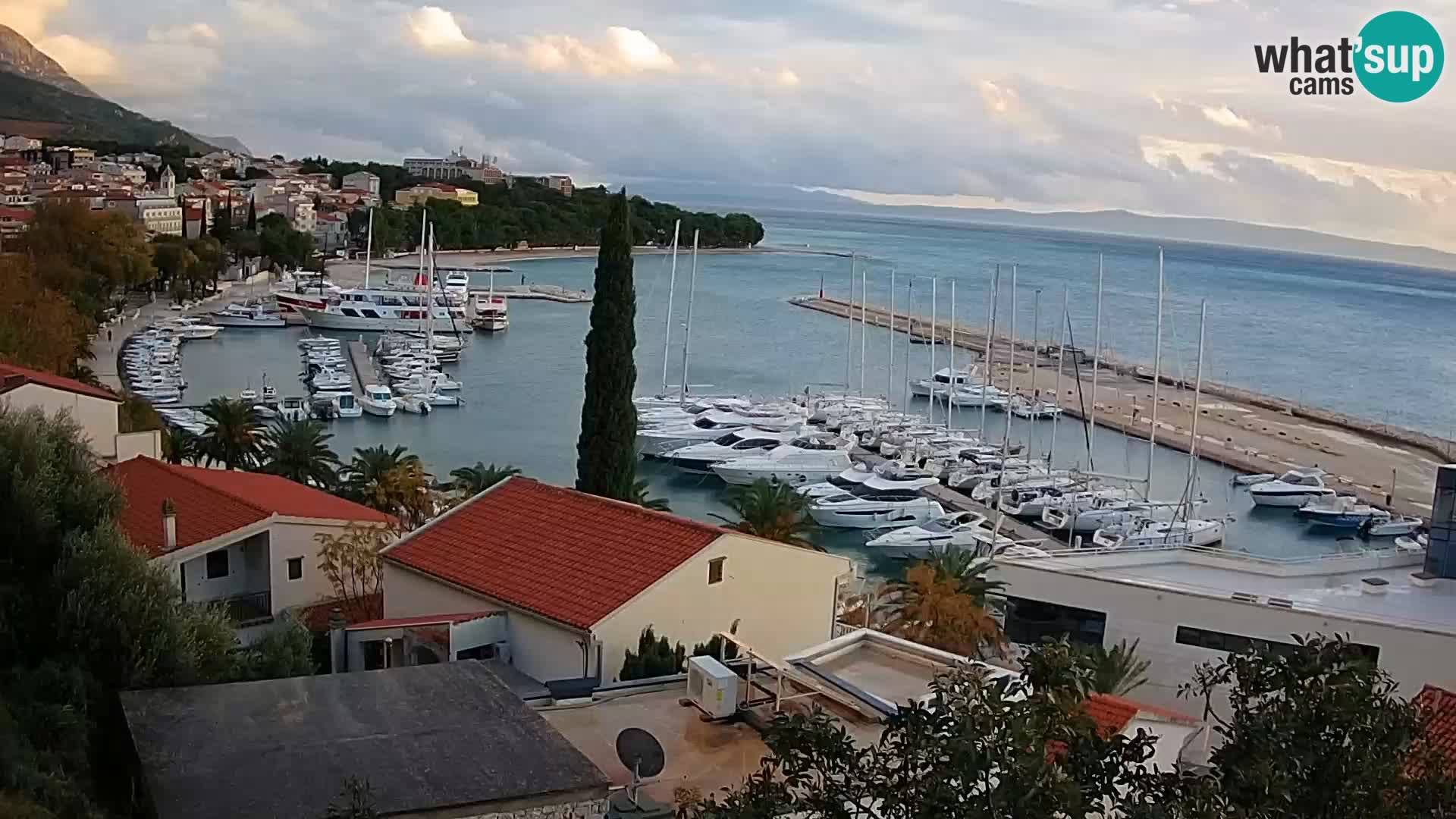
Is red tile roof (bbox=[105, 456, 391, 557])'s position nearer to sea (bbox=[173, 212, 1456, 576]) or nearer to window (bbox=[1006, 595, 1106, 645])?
window (bbox=[1006, 595, 1106, 645])

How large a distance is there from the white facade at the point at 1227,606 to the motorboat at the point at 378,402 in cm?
2687

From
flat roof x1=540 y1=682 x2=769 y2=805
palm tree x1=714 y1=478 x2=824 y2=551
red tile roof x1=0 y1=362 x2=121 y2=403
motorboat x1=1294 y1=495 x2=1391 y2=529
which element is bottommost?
motorboat x1=1294 y1=495 x2=1391 y2=529

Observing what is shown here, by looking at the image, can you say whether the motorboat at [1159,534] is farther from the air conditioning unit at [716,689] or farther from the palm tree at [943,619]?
the air conditioning unit at [716,689]

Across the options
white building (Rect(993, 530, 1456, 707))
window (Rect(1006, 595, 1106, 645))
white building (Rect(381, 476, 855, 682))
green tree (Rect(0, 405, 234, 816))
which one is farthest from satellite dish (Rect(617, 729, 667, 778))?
window (Rect(1006, 595, 1106, 645))

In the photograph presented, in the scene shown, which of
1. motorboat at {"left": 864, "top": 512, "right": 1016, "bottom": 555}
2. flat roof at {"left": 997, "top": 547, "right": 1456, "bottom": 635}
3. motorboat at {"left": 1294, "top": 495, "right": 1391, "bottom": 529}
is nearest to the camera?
flat roof at {"left": 997, "top": 547, "right": 1456, "bottom": 635}

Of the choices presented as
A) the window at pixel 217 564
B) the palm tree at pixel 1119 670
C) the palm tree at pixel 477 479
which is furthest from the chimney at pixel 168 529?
the palm tree at pixel 1119 670

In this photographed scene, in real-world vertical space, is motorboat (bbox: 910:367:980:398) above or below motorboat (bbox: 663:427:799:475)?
above

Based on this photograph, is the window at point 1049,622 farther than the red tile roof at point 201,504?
Yes

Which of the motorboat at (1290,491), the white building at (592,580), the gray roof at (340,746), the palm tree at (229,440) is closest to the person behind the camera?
the gray roof at (340,746)

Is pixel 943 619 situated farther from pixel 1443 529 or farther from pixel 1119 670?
pixel 1443 529

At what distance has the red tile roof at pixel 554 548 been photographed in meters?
10.7

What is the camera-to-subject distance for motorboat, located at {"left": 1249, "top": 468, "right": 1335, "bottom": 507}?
107 ft

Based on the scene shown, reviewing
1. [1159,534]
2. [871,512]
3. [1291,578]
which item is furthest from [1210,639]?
[871,512]

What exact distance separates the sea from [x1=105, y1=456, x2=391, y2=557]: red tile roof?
41.0 ft
